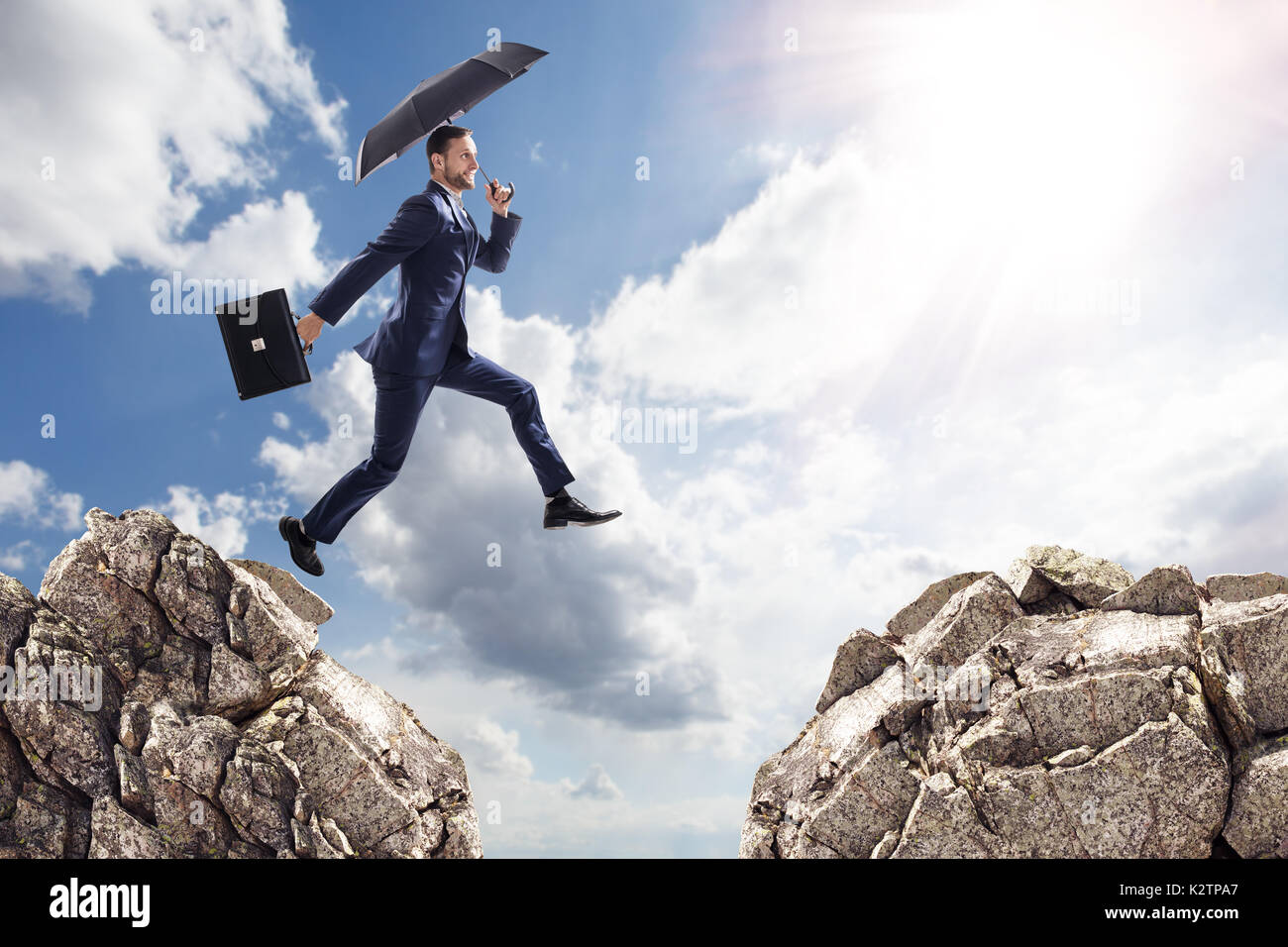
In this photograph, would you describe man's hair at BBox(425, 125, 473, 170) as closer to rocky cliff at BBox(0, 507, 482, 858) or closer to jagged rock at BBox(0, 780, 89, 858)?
rocky cliff at BBox(0, 507, 482, 858)

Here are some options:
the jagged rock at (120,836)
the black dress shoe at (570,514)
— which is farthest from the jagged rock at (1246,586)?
the jagged rock at (120,836)

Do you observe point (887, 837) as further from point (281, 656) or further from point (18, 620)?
point (18, 620)

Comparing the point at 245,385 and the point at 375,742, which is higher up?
the point at 245,385

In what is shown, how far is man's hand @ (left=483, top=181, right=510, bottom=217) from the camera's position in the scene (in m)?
7.26

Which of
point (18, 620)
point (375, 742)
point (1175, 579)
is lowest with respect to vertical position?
point (375, 742)

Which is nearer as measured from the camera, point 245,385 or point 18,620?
point 245,385

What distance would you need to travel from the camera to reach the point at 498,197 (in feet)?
23.9

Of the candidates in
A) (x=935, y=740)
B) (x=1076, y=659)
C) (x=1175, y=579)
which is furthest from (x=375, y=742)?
(x=1175, y=579)

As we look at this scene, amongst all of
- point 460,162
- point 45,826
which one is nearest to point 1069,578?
point 460,162

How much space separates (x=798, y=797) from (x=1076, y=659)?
291 cm

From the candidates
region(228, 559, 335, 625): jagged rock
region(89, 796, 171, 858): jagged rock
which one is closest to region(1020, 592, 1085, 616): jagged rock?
region(228, 559, 335, 625): jagged rock

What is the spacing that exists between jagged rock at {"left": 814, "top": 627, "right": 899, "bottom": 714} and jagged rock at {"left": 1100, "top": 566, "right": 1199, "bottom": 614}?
7.25ft

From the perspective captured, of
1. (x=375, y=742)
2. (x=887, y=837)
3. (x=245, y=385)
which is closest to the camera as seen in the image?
(x=245, y=385)
